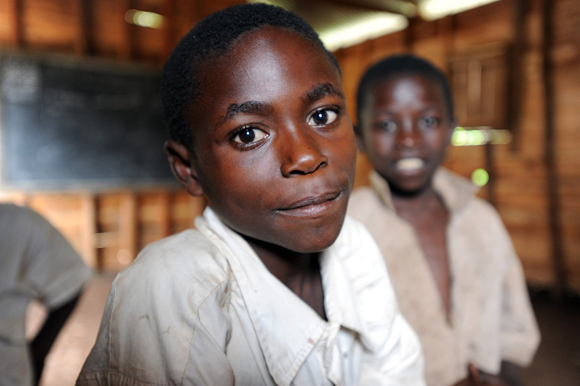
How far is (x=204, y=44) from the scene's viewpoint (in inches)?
23.5

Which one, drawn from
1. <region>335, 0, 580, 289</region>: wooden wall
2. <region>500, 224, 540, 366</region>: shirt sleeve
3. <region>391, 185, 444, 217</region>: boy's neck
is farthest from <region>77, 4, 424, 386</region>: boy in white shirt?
<region>335, 0, 580, 289</region>: wooden wall

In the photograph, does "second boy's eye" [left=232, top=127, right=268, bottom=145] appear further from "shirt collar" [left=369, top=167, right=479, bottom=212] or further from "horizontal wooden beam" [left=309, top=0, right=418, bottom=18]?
"horizontal wooden beam" [left=309, top=0, right=418, bottom=18]

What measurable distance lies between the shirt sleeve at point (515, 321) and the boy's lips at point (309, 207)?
2.65 ft

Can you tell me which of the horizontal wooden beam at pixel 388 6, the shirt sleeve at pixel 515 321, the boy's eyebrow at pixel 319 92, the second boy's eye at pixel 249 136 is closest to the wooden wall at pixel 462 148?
the horizontal wooden beam at pixel 388 6

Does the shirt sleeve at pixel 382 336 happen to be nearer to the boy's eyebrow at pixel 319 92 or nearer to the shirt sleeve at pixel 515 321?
the boy's eyebrow at pixel 319 92

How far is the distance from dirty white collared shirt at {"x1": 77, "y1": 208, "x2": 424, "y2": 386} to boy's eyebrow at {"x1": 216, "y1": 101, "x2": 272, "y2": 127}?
0.57 feet

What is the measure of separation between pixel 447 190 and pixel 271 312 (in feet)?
2.63

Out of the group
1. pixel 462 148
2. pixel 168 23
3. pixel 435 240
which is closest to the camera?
pixel 435 240

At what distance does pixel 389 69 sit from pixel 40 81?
3.43 m

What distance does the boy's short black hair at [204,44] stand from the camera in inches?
23.1

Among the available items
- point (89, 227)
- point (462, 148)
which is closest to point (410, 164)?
point (462, 148)

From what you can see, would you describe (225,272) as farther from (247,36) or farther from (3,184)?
(3,184)

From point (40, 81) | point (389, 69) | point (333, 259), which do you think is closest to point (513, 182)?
point (389, 69)

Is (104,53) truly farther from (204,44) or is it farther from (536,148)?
(536,148)
